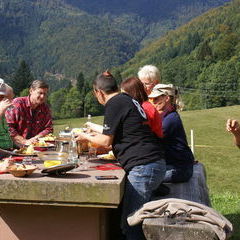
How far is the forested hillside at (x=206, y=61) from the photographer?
82.4 metres

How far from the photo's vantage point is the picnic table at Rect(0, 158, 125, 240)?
11.5 feet

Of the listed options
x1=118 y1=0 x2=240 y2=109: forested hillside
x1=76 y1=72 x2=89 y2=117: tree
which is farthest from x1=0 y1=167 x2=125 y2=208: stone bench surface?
x1=76 y1=72 x2=89 y2=117: tree

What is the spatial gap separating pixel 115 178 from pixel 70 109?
300 feet

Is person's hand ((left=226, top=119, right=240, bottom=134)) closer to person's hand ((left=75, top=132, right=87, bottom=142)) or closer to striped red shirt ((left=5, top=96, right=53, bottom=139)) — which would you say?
person's hand ((left=75, top=132, right=87, bottom=142))

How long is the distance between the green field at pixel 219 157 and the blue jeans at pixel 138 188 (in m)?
1.92

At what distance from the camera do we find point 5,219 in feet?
12.7

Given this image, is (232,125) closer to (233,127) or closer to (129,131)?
(233,127)

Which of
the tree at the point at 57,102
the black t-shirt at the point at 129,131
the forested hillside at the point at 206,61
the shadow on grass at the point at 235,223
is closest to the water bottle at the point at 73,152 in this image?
the black t-shirt at the point at 129,131

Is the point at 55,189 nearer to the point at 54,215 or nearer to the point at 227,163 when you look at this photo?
the point at 54,215

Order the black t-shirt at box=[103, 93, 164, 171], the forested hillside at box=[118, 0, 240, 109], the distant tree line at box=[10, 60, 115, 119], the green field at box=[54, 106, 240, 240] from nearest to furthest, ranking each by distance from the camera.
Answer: the black t-shirt at box=[103, 93, 164, 171] → the green field at box=[54, 106, 240, 240] → the forested hillside at box=[118, 0, 240, 109] → the distant tree line at box=[10, 60, 115, 119]

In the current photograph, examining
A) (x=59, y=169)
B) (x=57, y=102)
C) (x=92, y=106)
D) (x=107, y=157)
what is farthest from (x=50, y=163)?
(x=57, y=102)

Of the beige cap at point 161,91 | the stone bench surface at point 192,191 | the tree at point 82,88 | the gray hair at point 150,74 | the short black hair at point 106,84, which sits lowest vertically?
the tree at point 82,88

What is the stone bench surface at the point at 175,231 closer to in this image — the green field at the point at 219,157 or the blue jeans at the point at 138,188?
the blue jeans at the point at 138,188

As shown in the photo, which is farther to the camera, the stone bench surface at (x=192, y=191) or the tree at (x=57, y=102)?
the tree at (x=57, y=102)
